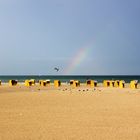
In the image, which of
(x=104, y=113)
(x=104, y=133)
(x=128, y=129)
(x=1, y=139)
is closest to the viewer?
(x=1, y=139)

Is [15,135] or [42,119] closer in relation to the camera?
[15,135]

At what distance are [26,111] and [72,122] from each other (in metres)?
3.81

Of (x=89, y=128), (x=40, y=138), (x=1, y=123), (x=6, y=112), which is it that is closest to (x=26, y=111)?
(x=6, y=112)

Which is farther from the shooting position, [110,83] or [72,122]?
[110,83]

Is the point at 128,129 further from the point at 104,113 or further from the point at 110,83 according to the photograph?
the point at 110,83

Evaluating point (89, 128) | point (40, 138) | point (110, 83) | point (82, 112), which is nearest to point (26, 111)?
point (82, 112)

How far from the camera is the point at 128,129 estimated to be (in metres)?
11.0

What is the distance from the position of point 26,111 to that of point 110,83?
121 ft

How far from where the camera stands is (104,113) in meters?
15.1

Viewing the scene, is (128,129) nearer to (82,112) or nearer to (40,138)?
(40,138)

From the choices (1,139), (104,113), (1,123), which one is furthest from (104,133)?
(104,113)

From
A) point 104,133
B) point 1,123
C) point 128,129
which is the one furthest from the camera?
point 1,123

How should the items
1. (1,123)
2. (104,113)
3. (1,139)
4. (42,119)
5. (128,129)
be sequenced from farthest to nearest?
(104,113), (42,119), (1,123), (128,129), (1,139)

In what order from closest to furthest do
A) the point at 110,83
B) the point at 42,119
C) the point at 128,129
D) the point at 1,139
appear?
the point at 1,139 → the point at 128,129 → the point at 42,119 → the point at 110,83
